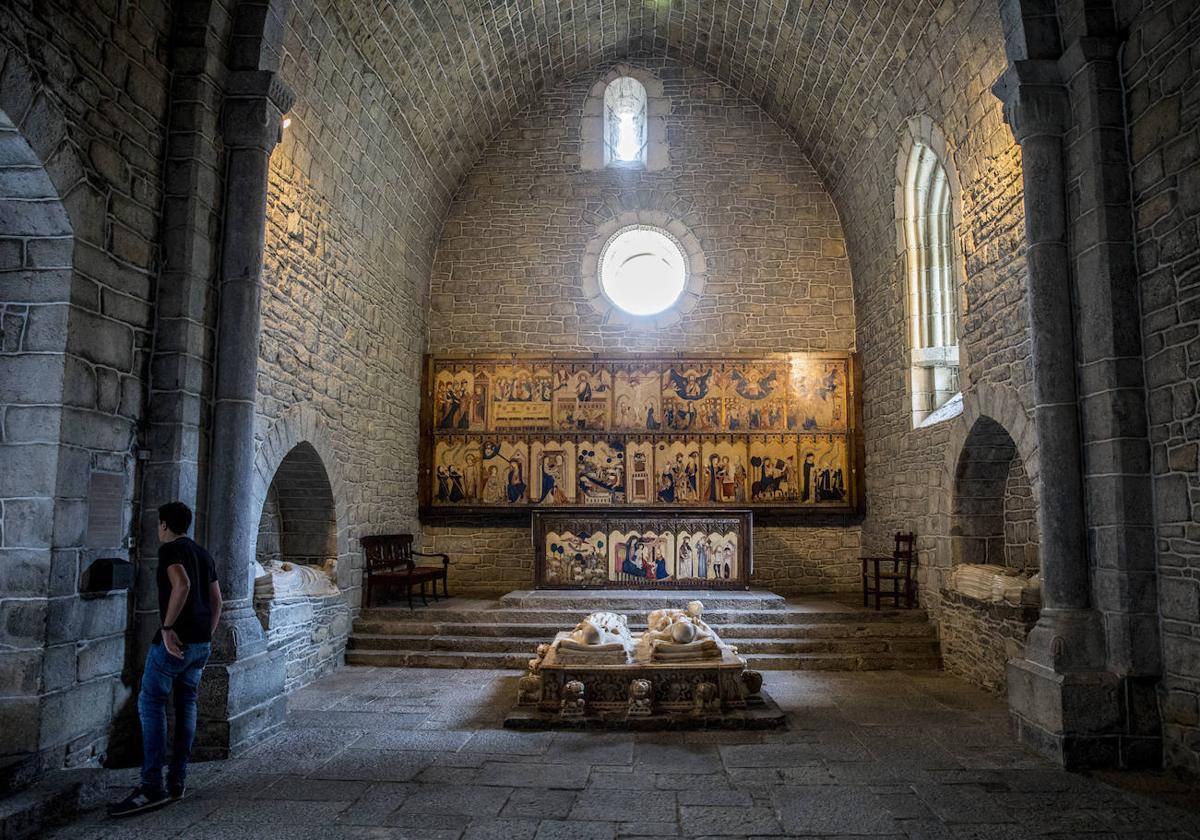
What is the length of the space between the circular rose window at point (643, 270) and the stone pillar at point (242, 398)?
22.1 ft

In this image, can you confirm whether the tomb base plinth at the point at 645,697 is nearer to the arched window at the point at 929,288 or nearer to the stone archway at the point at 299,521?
the stone archway at the point at 299,521

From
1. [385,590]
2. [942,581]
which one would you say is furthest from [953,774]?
[385,590]

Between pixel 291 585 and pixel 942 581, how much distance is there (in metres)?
6.43

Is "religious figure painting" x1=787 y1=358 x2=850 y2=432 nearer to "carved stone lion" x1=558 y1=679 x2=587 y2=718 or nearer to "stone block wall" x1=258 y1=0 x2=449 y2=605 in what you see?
"stone block wall" x1=258 y1=0 x2=449 y2=605

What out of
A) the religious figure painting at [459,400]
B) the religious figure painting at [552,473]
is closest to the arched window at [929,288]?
the religious figure painting at [552,473]

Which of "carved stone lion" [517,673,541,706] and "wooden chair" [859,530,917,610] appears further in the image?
"wooden chair" [859,530,917,610]

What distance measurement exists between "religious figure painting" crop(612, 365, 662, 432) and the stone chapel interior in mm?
46

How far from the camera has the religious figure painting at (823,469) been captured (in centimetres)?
1141

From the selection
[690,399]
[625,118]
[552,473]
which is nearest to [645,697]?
[552,473]

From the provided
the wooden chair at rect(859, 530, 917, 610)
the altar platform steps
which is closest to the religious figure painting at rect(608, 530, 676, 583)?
the altar platform steps

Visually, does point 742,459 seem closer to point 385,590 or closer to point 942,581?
point 942,581

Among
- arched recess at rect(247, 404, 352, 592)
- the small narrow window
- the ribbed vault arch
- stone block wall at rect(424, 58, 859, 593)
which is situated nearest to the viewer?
arched recess at rect(247, 404, 352, 592)

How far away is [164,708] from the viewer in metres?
4.32

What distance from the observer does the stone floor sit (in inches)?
157
